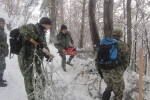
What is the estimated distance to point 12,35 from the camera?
12.8ft

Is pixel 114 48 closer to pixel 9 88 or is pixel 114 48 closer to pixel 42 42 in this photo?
pixel 42 42

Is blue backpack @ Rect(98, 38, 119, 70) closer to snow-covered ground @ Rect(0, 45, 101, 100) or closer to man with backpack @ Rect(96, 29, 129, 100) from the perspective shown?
man with backpack @ Rect(96, 29, 129, 100)

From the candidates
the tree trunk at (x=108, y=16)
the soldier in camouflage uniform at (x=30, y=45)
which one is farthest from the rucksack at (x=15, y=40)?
the tree trunk at (x=108, y=16)

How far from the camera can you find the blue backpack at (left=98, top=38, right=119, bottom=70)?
411 cm

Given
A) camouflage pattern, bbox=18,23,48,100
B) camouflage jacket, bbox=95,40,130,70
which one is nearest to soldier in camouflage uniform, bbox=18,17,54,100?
camouflage pattern, bbox=18,23,48,100

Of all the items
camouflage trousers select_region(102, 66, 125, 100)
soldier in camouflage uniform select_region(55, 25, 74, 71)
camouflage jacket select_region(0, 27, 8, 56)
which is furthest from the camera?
soldier in camouflage uniform select_region(55, 25, 74, 71)

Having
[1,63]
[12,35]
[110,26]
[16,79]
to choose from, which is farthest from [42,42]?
[110,26]

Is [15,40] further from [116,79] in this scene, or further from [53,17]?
[53,17]

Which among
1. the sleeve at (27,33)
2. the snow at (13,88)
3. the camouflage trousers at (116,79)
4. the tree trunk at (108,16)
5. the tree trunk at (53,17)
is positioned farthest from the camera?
the tree trunk at (53,17)

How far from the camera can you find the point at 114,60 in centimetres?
414

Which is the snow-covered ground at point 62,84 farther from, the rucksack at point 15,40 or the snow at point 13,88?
the rucksack at point 15,40

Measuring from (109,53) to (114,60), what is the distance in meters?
0.19

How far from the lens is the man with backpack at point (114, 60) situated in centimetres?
412

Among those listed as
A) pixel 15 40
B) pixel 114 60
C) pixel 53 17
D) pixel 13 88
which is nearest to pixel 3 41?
pixel 13 88
